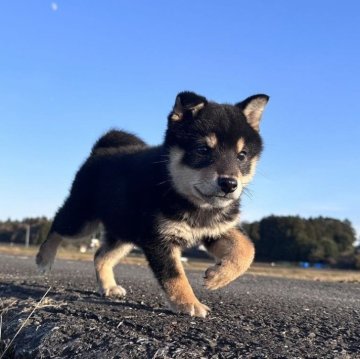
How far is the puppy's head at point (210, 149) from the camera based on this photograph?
445cm

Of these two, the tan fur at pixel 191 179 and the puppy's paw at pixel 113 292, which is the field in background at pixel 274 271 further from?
the tan fur at pixel 191 179

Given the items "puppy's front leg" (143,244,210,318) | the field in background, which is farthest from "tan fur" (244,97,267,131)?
the field in background

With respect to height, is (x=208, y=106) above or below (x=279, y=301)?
above

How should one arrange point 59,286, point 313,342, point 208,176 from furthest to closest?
1. point 59,286
2. point 208,176
3. point 313,342

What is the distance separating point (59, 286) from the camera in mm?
6004

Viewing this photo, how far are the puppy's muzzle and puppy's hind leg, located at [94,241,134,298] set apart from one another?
1.70 m

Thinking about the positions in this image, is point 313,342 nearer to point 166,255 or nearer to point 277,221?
point 166,255

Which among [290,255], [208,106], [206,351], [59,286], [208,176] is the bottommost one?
[290,255]

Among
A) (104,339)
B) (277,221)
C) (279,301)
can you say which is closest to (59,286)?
(279,301)

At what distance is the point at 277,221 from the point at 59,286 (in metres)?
51.6

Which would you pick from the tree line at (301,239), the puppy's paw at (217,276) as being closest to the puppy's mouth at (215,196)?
the puppy's paw at (217,276)

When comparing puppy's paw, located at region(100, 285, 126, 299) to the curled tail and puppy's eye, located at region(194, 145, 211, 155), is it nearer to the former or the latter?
the curled tail

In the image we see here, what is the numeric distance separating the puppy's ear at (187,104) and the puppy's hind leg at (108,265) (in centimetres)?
152

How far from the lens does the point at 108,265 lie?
6.14 m
